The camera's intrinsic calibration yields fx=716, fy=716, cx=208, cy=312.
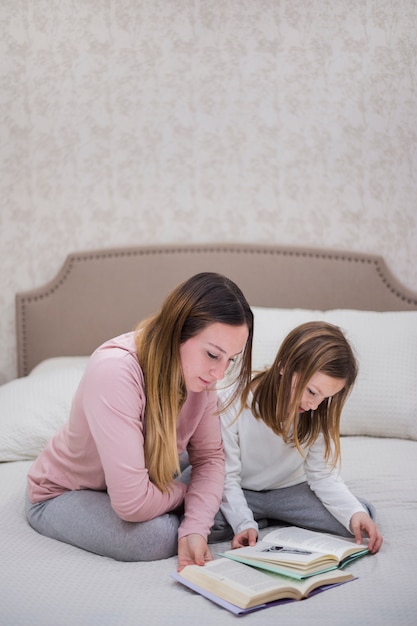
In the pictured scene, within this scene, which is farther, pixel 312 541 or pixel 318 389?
pixel 318 389

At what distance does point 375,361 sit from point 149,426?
41.2 inches

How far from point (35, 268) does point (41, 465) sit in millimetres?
1390

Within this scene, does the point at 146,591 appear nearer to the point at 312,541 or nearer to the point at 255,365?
the point at 312,541

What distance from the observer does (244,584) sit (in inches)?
49.2

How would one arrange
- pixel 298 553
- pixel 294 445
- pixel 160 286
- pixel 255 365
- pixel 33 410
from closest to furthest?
1. pixel 298 553
2. pixel 294 445
3. pixel 33 410
4. pixel 255 365
5. pixel 160 286

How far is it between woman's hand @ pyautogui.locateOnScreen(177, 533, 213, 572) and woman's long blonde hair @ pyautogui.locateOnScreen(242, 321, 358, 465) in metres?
0.34

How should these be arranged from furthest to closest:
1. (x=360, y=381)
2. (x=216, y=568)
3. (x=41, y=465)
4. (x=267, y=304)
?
(x=267, y=304) → (x=360, y=381) → (x=41, y=465) → (x=216, y=568)

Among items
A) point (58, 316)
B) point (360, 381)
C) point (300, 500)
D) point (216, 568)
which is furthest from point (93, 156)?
point (216, 568)

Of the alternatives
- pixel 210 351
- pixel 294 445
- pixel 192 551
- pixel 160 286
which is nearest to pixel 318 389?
pixel 294 445

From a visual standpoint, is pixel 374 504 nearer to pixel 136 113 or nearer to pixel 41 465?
pixel 41 465

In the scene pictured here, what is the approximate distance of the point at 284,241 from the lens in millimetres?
2879

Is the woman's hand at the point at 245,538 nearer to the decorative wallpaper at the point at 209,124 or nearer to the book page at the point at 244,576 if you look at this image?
the book page at the point at 244,576

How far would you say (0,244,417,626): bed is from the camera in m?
1.21

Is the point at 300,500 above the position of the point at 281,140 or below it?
below
